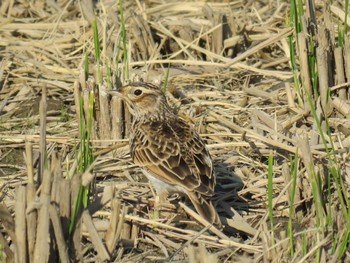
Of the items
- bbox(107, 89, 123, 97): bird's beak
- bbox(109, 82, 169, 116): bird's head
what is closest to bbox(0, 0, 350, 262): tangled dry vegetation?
bbox(107, 89, 123, 97): bird's beak

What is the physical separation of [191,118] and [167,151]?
1.40 metres

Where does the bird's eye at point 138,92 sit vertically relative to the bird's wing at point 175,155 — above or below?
above

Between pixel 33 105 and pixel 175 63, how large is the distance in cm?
152

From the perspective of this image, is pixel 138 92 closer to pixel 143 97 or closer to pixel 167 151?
pixel 143 97

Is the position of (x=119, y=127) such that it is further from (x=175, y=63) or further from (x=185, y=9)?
(x=185, y=9)

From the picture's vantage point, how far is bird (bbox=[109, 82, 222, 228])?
7148mm

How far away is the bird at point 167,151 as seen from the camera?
281 inches

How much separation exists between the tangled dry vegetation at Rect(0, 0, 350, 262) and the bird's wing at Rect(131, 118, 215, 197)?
0.27 metres

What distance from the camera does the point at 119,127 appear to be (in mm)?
8727

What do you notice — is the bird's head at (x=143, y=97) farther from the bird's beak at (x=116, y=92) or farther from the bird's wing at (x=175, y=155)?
the bird's wing at (x=175, y=155)

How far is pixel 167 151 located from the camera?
7.48 m

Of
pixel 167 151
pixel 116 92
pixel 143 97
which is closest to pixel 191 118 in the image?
pixel 143 97

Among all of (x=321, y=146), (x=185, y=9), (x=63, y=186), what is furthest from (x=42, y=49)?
(x=63, y=186)

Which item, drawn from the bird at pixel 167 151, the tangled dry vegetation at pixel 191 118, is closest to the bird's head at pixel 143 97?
the bird at pixel 167 151
